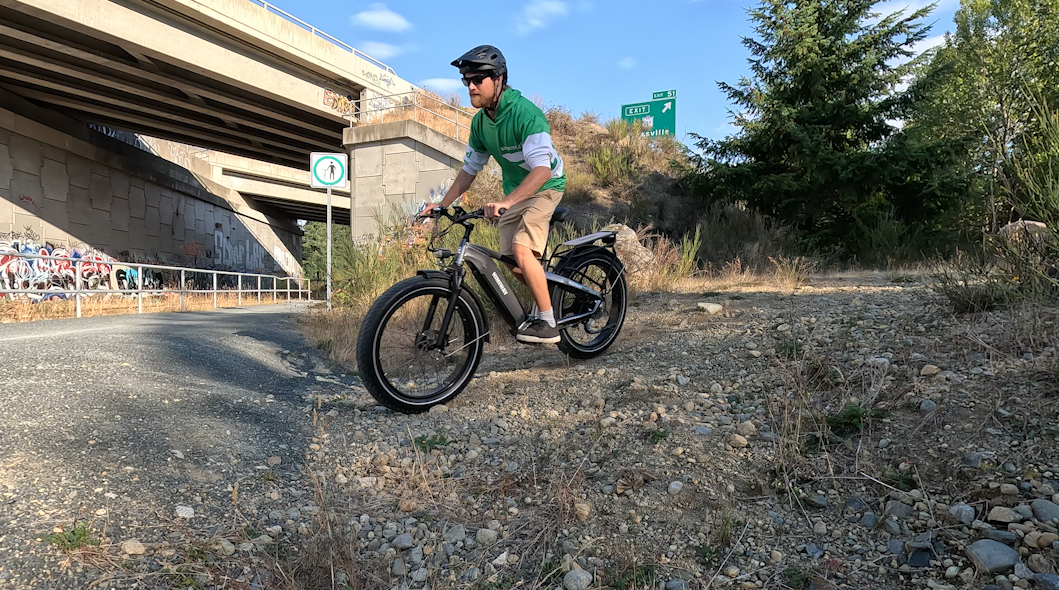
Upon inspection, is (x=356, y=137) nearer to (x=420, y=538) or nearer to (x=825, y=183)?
(x=825, y=183)

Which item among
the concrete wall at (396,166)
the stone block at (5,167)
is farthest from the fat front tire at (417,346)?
the stone block at (5,167)

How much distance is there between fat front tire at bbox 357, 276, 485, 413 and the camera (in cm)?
312

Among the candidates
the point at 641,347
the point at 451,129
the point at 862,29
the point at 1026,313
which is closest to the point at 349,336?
the point at 641,347

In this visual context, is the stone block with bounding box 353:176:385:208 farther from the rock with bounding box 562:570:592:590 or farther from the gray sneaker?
the rock with bounding box 562:570:592:590

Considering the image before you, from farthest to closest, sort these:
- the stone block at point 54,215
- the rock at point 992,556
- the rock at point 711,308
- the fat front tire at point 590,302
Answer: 1. the stone block at point 54,215
2. the rock at point 711,308
3. the fat front tire at point 590,302
4. the rock at point 992,556

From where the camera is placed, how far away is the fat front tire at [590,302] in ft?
13.8

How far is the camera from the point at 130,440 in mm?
2607

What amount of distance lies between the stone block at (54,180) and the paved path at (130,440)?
59.9 ft

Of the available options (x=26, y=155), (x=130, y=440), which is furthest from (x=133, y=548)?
(x=26, y=155)

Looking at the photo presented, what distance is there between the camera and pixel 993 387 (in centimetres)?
247

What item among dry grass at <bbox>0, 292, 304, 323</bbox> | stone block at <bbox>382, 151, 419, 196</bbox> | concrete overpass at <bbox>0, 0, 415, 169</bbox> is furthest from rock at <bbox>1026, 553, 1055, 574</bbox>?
concrete overpass at <bbox>0, 0, 415, 169</bbox>

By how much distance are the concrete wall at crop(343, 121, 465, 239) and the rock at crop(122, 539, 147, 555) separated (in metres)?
13.2

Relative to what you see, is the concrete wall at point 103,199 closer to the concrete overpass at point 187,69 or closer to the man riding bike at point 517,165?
the concrete overpass at point 187,69

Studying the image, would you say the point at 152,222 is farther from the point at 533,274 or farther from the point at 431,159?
the point at 533,274
